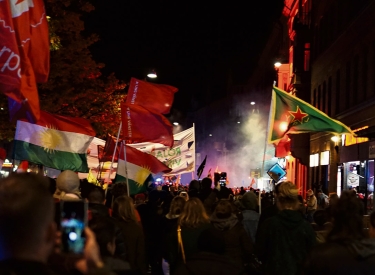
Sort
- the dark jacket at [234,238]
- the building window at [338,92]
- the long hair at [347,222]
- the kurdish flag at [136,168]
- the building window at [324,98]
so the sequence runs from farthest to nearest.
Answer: the building window at [324,98] → the building window at [338,92] → the kurdish flag at [136,168] → the dark jacket at [234,238] → the long hair at [347,222]

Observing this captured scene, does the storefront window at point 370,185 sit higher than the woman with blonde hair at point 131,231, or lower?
higher

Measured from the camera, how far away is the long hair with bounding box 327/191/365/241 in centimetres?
482

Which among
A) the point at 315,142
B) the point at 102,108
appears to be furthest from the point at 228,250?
the point at 315,142

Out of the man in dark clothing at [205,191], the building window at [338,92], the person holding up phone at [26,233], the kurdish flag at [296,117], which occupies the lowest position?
the person holding up phone at [26,233]

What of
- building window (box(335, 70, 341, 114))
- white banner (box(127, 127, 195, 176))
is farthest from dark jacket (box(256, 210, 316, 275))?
building window (box(335, 70, 341, 114))

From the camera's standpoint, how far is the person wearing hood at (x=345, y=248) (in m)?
4.64

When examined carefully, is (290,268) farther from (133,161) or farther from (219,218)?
(133,161)

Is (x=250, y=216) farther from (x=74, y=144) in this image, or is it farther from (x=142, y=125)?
(x=142, y=125)

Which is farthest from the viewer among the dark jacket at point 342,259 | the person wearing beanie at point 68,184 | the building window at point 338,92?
the building window at point 338,92

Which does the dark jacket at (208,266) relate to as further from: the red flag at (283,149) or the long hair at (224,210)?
the red flag at (283,149)

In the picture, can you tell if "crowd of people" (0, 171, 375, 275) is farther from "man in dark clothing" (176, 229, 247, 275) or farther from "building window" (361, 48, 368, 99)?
"building window" (361, 48, 368, 99)

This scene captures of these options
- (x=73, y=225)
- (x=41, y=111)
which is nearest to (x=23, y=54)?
(x=41, y=111)

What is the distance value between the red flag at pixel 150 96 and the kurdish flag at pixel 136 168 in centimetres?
110

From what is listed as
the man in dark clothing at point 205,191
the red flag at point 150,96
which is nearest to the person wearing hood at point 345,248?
the man in dark clothing at point 205,191
